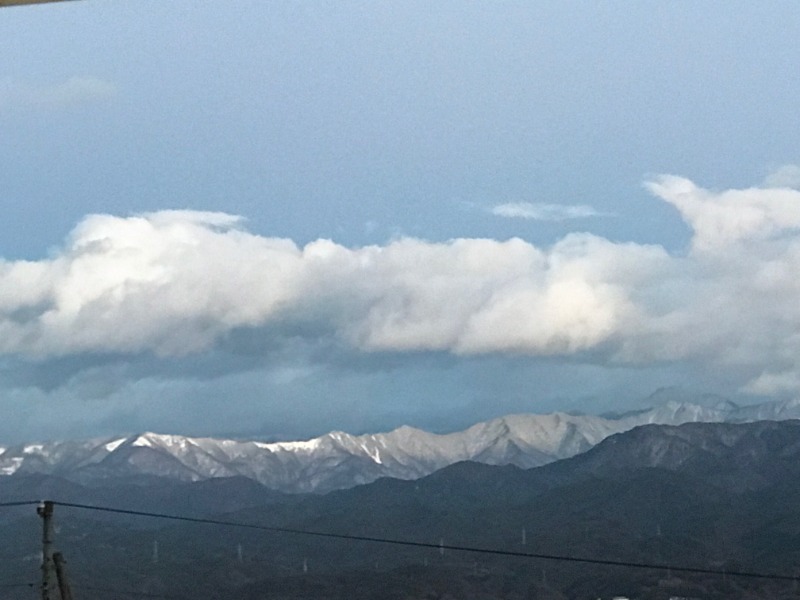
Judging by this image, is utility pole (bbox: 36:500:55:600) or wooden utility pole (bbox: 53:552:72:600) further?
utility pole (bbox: 36:500:55:600)

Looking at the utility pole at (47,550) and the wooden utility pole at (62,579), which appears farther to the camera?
the utility pole at (47,550)

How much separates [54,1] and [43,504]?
36.8 metres

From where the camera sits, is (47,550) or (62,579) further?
(47,550)

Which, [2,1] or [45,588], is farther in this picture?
[45,588]

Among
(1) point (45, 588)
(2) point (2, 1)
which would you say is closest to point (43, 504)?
(1) point (45, 588)

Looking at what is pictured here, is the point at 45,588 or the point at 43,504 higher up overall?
the point at 43,504

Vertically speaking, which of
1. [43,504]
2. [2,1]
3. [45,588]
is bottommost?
[45,588]

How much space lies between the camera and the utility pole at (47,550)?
1694 inches

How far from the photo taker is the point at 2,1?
32.9 feet

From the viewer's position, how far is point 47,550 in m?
43.2

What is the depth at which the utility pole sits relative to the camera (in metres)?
43.0

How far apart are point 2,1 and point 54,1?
1.43 feet

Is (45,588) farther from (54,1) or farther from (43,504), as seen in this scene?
(54,1)

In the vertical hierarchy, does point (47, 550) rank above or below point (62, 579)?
above
